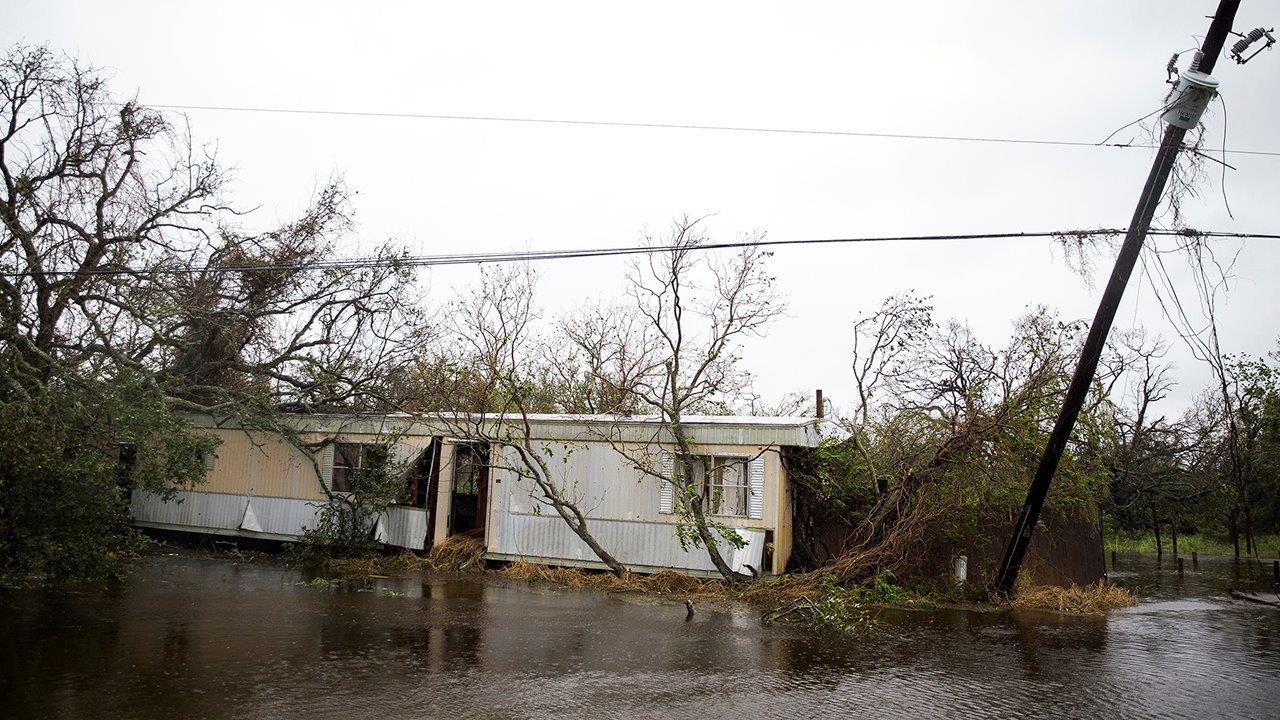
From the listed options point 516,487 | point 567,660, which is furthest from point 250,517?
point 567,660

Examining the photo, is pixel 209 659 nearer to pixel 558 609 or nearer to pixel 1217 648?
pixel 558 609

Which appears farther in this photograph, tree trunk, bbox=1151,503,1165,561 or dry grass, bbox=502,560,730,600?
tree trunk, bbox=1151,503,1165,561

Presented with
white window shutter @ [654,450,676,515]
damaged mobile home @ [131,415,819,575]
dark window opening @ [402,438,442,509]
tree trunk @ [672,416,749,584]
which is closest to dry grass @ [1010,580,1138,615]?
damaged mobile home @ [131,415,819,575]

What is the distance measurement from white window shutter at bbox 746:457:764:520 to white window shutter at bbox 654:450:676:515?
4.36 ft

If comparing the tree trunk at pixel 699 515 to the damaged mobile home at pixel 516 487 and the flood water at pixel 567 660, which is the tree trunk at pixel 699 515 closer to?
the damaged mobile home at pixel 516 487

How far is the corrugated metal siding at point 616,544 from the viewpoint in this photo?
14477mm

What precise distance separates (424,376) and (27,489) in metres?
7.19

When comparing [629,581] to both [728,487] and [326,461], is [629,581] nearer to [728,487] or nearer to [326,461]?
[728,487]

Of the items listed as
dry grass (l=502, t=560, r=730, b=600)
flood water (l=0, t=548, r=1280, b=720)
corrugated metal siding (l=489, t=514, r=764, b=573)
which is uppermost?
corrugated metal siding (l=489, t=514, r=764, b=573)

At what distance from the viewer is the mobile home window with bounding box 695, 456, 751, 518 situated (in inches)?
580

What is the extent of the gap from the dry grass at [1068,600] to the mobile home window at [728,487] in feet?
14.5

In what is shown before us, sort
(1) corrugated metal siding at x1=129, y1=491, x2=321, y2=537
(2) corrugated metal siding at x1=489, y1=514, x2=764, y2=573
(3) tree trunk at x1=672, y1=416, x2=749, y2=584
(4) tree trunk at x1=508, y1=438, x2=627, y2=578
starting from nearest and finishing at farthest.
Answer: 1. (3) tree trunk at x1=672, y1=416, x2=749, y2=584
2. (2) corrugated metal siding at x1=489, y1=514, x2=764, y2=573
3. (4) tree trunk at x1=508, y1=438, x2=627, y2=578
4. (1) corrugated metal siding at x1=129, y1=491, x2=321, y2=537

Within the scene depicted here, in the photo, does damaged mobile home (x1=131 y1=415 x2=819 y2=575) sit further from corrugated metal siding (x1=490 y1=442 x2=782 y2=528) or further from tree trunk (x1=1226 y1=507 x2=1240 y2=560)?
tree trunk (x1=1226 y1=507 x2=1240 y2=560)

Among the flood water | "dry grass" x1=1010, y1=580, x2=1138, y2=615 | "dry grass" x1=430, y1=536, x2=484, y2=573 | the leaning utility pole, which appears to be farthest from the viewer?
"dry grass" x1=430, y1=536, x2=484, y2=573
